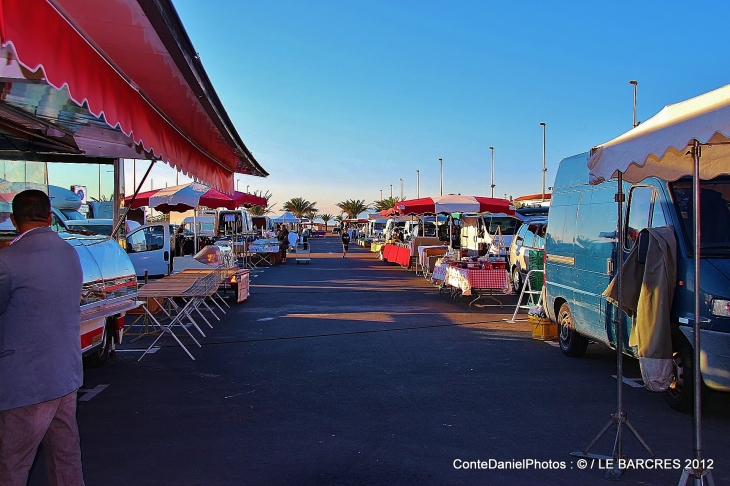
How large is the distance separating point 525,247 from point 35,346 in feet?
53.9

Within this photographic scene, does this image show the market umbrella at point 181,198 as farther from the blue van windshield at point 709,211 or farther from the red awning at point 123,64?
the blue van windshield at point 709,211

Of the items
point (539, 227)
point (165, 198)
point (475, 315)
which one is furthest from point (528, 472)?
point (539, 227)

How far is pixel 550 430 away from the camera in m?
5.80

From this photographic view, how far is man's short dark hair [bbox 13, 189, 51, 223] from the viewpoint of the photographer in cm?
368

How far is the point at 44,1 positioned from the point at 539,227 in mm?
16412

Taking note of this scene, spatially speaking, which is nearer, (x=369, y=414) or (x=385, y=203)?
(x=369, y=414)

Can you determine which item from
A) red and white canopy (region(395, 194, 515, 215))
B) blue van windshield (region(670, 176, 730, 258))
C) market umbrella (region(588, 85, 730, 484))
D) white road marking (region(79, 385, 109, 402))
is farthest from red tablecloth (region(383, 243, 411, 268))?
market umbrella (region(588, 85, 730, 484))

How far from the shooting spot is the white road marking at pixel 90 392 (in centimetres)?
694

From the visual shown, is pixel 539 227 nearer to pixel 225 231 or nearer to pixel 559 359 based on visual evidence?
pixel 559 359

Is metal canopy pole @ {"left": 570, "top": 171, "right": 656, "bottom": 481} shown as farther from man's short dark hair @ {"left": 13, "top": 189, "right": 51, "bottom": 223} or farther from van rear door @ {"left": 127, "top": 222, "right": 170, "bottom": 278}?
van rear door @ {"left": 127, "top": 222, "right": 170, "bottom": 278}

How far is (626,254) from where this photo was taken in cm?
701

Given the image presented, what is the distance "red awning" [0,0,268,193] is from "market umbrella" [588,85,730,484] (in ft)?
10.2

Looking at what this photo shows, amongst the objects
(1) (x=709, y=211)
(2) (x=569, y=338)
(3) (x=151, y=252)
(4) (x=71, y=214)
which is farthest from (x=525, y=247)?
(4) (x=71, y=214)

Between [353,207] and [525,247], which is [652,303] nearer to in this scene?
[525,247]
